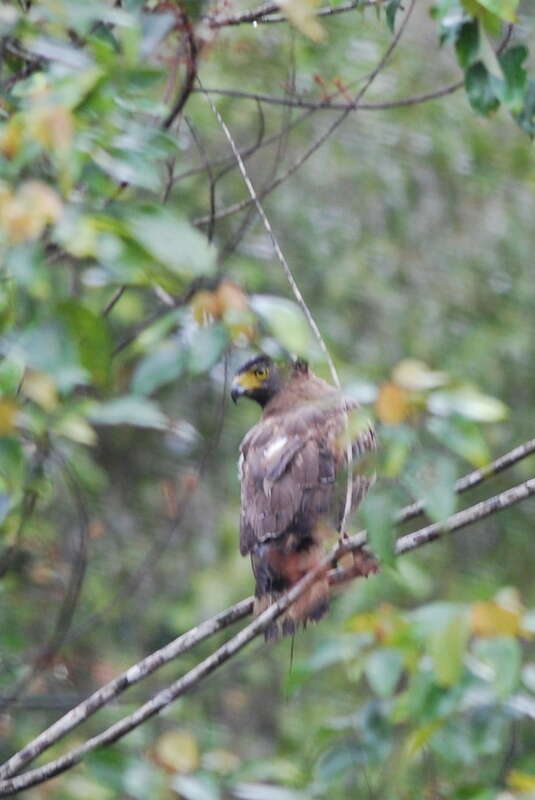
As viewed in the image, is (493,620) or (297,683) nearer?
(493,620)

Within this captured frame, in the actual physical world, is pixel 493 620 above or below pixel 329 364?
below

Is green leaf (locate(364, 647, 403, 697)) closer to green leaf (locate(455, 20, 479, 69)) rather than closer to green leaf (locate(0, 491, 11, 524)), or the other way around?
green leaf (locate(0, 491, 11, 524))

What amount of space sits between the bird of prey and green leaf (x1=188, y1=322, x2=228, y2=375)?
110 centimetres

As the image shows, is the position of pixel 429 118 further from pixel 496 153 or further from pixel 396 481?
pixel 396 481

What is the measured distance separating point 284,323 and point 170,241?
0.59 meters

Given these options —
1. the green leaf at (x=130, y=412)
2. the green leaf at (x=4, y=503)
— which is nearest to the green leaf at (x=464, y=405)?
the green leaf at (x=130, y=412)

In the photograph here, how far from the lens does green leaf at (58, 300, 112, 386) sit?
6.08 ft

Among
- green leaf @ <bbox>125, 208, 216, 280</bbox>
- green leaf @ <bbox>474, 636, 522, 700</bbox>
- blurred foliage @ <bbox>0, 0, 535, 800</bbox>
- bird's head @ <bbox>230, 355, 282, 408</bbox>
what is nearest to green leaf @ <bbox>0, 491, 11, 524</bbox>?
blurred foliage @ <bbox>0, 0, 535, 800</bbox>

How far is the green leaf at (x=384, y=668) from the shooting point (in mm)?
3619

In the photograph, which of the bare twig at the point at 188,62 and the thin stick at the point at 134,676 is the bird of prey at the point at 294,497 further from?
the bare twig at the point at 188,62

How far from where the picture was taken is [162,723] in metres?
6.33

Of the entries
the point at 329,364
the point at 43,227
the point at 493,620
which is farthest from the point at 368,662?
the point at 43,227

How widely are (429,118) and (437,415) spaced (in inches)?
192

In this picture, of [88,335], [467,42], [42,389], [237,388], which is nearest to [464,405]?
[42,389]
